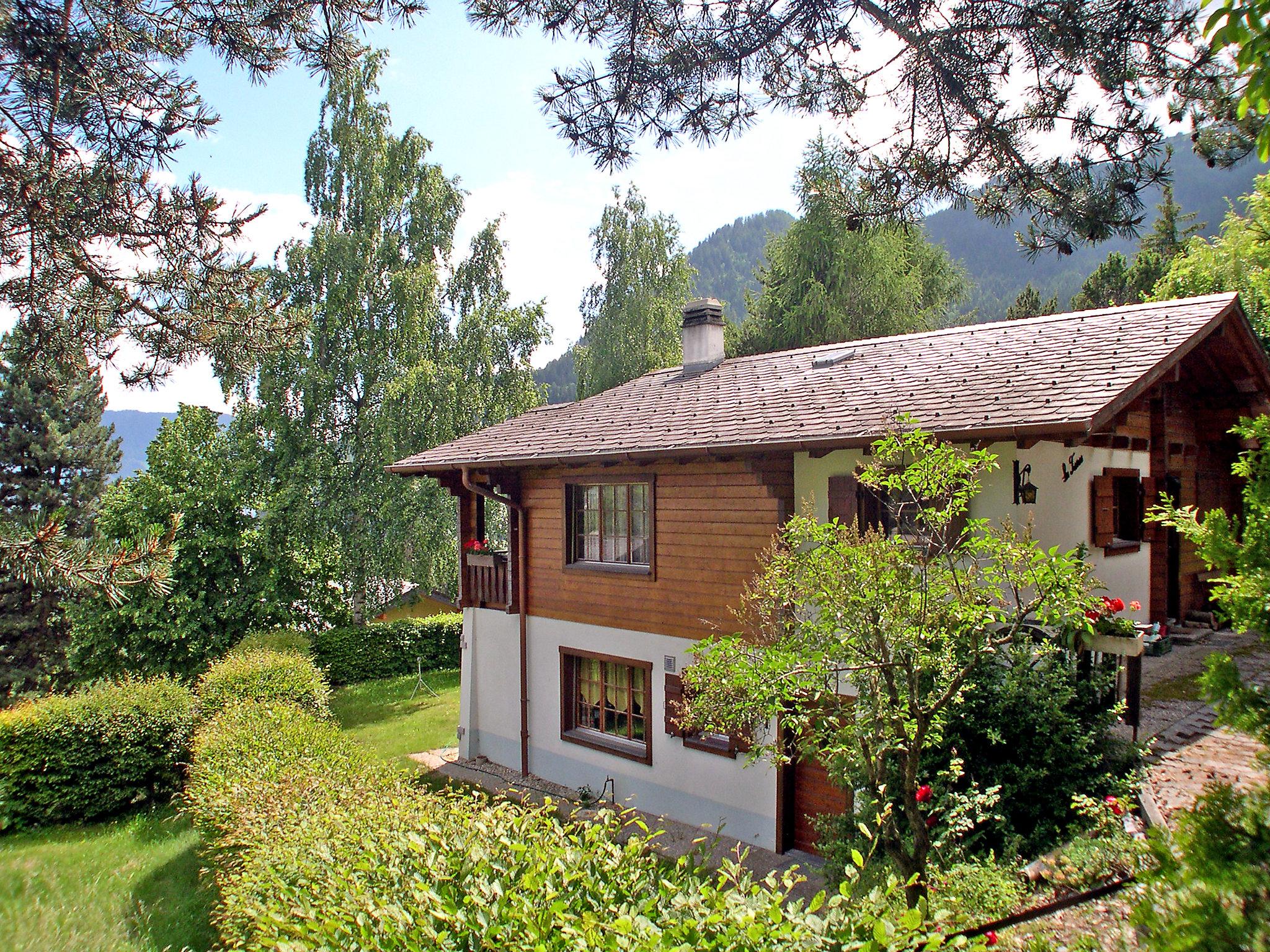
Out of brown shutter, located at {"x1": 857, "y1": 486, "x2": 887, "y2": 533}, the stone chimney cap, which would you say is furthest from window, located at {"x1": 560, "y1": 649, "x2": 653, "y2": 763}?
the stone chimney cap

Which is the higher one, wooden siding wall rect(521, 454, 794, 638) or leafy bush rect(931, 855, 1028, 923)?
wooden siding wall rect(521, 454, 794, 638)

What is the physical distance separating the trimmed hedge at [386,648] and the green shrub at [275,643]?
6.84ft

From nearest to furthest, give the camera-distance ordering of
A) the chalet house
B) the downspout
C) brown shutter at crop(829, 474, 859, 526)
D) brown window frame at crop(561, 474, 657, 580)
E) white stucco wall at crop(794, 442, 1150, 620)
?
white stucco wall at crop(794, 442, 1150, 620) < the chalet house < brown shutter at crop(829, 474, 859, 526) < brown window frame at crop(561, 474, 657, 580) < the downspout

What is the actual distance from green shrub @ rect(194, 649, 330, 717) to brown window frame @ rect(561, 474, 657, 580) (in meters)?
4.41

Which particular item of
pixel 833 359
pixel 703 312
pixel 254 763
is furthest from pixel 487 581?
pixel 833 359

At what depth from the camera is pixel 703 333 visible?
13.6 m

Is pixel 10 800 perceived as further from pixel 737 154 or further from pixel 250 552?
pixel 737 154

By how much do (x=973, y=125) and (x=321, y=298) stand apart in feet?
61.0

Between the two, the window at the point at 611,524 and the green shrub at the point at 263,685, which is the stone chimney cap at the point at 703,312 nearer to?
the window at the point at 611,524

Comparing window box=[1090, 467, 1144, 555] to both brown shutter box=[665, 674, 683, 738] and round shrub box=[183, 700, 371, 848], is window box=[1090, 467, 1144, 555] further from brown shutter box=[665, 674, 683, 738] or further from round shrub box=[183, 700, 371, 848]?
round shrub box=[183, 700, 371, 848]

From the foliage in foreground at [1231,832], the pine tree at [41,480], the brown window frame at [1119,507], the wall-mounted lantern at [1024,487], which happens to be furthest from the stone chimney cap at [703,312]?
the pine tree at [41,480]

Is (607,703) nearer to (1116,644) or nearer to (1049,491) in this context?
(1049,491)

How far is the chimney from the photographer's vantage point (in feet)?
44.1

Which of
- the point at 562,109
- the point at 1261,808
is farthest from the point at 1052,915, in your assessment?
the point at 562,109
